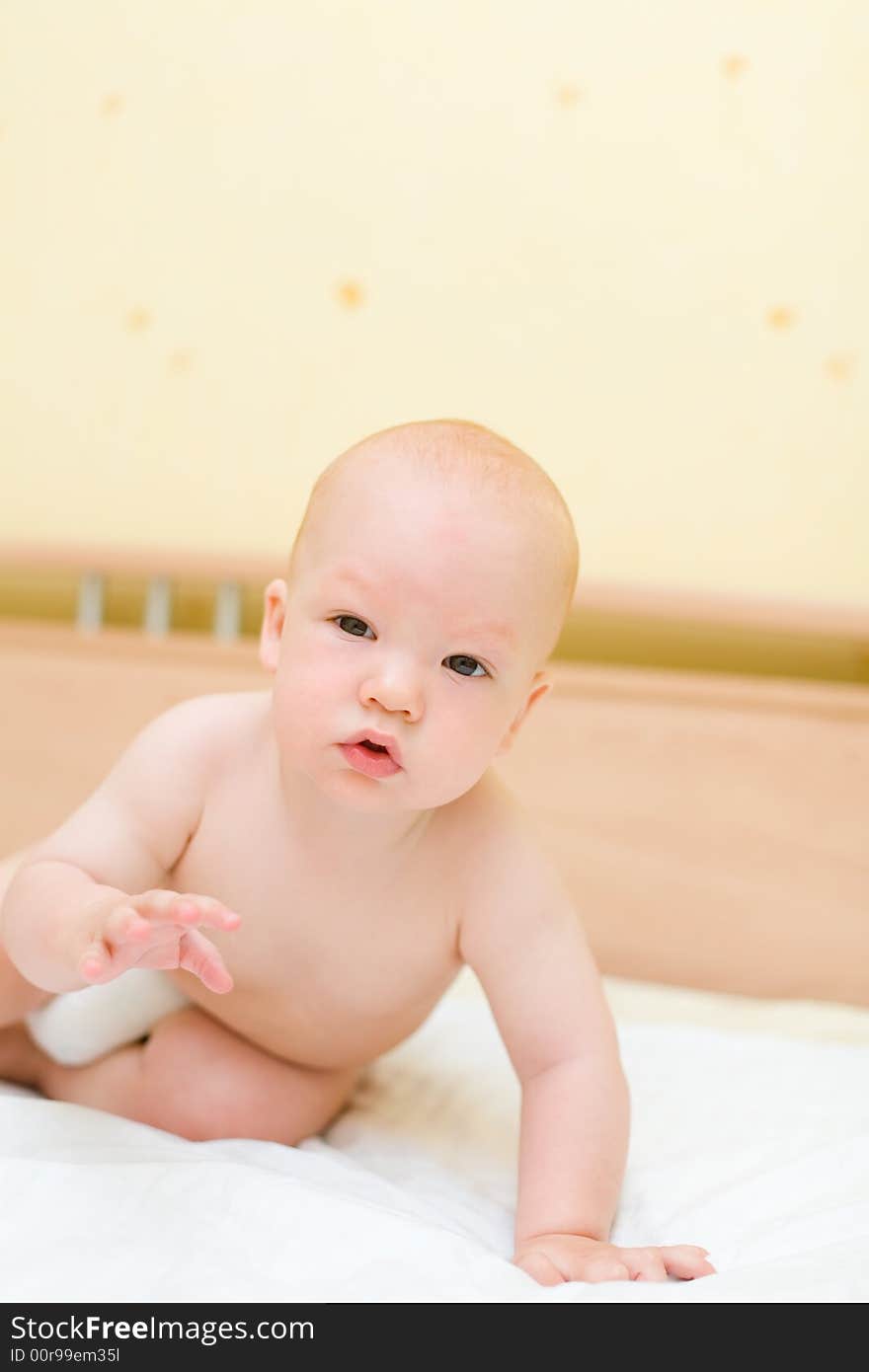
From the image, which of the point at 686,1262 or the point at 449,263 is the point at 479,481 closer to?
the point at 686,1262

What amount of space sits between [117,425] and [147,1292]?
1.31 m

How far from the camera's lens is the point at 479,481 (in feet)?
2.40

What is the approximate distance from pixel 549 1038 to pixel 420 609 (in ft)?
0.99

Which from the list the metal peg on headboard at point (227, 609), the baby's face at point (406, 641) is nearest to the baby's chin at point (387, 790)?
the baby's face at point (406, 641)

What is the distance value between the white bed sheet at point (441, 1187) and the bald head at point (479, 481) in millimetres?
348

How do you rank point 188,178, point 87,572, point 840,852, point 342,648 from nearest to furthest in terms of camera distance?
point 342,648 < point 840,852 < point 87,572 < point 188,178

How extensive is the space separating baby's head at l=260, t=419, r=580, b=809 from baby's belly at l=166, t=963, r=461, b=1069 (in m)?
0.19

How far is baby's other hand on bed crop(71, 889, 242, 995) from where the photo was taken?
599 mm

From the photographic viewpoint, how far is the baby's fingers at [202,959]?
627mm

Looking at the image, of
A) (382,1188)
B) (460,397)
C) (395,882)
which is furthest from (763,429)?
(382,1188)

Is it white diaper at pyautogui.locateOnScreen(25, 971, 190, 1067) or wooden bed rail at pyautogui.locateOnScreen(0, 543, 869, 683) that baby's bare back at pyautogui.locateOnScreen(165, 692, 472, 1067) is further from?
wooden bed rail at pyautogui.locateOnScreen(0, 543, 869, 683)

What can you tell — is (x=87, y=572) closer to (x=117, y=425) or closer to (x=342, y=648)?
(x=117, y=425)

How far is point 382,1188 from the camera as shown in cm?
80

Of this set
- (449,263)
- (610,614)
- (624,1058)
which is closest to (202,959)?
(624,1058)
